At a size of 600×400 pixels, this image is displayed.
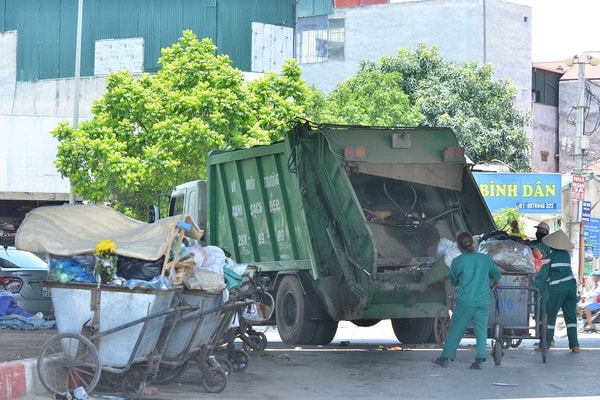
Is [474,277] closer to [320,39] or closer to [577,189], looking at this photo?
[577,189]

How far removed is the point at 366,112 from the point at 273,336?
21.1m

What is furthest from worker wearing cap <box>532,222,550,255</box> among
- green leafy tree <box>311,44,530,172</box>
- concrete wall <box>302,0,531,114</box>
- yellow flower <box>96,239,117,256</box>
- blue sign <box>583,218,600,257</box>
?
concrete wall <box>302,0,531,114</box>

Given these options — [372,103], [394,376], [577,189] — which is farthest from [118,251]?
[372,103]

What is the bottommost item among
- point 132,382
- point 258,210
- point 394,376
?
point 394,376

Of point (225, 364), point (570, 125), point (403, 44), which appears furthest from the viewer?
point (570, 125)

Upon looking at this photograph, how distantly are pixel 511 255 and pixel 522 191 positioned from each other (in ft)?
81.1

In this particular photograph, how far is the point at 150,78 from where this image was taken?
29.7 metres

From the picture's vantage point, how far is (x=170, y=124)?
92.5ft

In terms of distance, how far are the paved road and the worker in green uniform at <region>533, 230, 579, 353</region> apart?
51 centimetres

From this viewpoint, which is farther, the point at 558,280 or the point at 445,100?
the point at 445,100

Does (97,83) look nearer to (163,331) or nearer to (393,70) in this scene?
(393,70)

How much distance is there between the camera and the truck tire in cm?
1523

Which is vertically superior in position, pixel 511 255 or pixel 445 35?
pixel 445 35

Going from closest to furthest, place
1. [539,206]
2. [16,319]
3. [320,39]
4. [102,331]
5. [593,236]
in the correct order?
1. [102,331]
2. [16,319]
3. [593,236]
4. [539,206]
5. [320,39]
